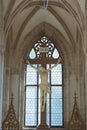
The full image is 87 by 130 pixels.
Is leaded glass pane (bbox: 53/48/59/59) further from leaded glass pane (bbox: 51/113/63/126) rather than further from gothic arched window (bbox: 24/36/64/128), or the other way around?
leaded glass pane (bbox: 51/113/63/126)

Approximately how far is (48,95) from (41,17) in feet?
13.9

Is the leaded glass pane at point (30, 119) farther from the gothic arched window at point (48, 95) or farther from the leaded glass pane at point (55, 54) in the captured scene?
the leaded glass pane at point (55, 54)

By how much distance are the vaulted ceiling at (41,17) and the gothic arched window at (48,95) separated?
998 mm

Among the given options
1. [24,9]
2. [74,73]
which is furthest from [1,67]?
[74,73]

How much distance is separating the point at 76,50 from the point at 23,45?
295 centimetres

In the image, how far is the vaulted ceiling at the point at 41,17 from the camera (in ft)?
54.0

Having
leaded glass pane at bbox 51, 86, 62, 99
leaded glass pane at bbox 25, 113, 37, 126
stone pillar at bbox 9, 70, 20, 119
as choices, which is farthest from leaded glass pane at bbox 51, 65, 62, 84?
leaded glass pane at bbox 25, 113, 37, 126

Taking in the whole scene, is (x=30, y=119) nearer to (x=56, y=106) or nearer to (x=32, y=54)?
(x=56, y=106)

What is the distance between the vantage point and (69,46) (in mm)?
19859

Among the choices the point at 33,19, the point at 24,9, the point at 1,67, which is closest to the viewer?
the point at 1,67

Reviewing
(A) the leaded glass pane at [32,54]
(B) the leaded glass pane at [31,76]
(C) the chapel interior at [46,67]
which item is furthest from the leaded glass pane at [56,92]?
(A) the leaded glass pane at [32,54]

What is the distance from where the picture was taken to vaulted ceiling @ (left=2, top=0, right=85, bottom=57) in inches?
648

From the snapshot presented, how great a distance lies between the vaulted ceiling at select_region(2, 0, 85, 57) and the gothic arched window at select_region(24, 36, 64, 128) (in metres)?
1.00

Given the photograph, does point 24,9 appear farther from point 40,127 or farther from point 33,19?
point 40,127
